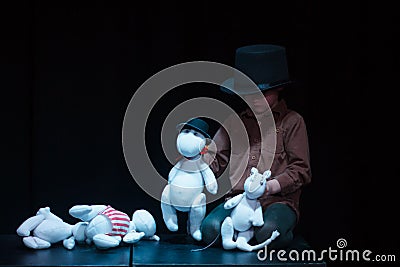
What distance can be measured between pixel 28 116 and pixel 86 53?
0.36 metres

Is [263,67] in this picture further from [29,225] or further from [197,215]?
[29,225]

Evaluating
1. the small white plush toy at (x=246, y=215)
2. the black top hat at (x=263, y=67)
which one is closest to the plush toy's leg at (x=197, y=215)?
the small white plush toy at (x=246, y=215)

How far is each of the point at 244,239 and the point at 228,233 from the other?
0.06 m

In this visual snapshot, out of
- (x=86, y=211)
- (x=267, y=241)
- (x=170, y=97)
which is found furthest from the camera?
(x=170, y=97)

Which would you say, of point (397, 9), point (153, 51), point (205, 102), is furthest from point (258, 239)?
point (397, 9)

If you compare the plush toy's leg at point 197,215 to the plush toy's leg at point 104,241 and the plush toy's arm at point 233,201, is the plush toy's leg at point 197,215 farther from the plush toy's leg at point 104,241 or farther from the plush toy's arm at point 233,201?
the plush toy's leg at point 104,241

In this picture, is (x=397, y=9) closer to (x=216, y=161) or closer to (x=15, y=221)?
(x=216, y=161)

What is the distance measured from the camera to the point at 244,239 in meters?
3.24

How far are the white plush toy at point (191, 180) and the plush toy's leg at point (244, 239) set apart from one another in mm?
187

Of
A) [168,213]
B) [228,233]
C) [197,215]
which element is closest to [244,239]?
[228,233]

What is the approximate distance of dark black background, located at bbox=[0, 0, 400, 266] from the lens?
3.58m

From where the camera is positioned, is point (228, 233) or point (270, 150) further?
point (270, 150)

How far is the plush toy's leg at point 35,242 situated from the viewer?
3246 mm

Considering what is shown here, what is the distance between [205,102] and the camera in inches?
143
